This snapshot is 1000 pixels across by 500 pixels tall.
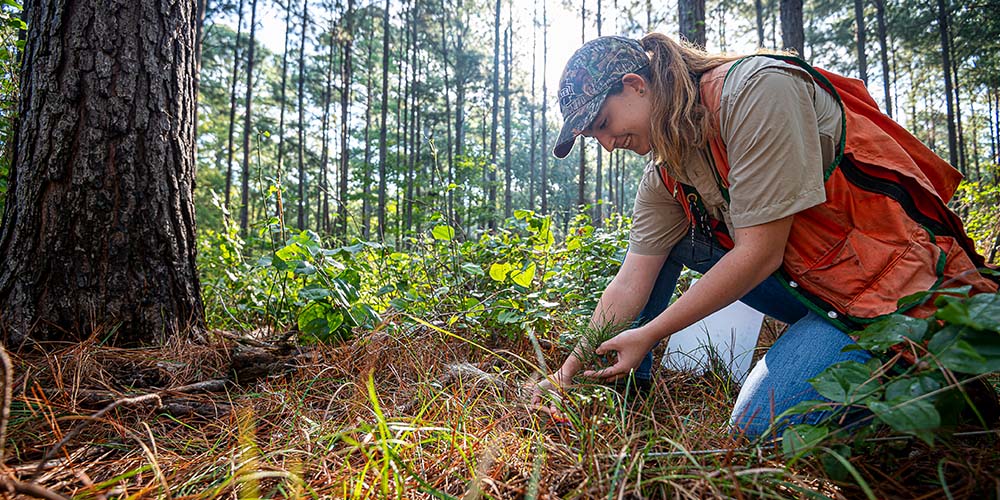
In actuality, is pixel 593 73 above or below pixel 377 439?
above

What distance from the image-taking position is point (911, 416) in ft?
2.18

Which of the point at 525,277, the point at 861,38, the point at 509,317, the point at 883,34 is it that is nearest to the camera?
the point at 509,317

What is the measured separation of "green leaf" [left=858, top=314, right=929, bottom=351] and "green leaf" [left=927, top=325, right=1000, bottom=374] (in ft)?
0.15

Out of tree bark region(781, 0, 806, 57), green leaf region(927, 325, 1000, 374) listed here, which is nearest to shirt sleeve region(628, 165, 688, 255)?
green leaf region(927, 325, 1000, 374)

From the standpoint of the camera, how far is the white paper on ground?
5.79 feet

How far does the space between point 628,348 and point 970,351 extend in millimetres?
677

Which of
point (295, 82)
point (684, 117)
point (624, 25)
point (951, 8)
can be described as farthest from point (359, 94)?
point (684, 117)

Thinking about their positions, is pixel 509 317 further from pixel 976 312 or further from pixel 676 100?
pixel 976 312

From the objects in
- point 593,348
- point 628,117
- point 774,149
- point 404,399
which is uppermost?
point 628,117

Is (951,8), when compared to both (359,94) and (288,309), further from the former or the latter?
(359,94)

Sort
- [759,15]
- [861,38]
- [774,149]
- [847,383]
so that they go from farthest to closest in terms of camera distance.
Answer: [759,15]
[861,38]
[774,149]
[847,383]

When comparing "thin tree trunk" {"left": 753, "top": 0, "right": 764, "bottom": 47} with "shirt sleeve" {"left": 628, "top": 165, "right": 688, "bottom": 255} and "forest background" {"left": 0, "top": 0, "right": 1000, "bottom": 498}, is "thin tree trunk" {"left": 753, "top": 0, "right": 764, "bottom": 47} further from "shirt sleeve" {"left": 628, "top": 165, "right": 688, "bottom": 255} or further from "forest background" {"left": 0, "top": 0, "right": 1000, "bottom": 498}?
"shirt sleeve" {"left": 628, "top": 165, "right": 688, "bottom": 255}

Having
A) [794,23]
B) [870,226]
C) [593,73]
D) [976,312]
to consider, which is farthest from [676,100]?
[794,23]

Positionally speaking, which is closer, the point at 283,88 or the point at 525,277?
the point at 525,277
